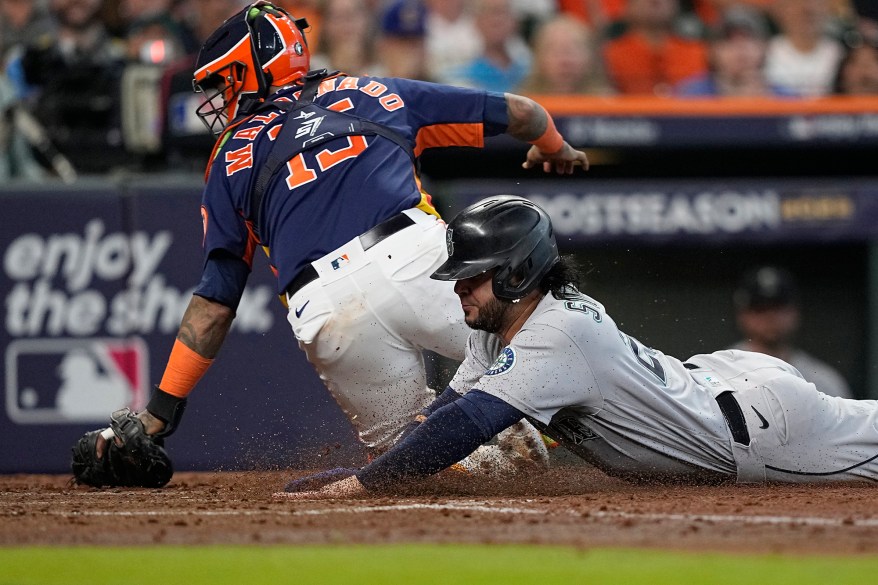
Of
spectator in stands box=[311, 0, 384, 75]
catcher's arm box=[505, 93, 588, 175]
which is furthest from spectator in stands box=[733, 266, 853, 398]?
catcher's arm box=[505, 93, 588, 175]

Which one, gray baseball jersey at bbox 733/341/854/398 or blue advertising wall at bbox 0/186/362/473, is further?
gray baseball jersey at bbox 733/341/854/398

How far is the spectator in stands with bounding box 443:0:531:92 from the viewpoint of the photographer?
840 cm

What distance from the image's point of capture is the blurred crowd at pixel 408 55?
26.3 ft

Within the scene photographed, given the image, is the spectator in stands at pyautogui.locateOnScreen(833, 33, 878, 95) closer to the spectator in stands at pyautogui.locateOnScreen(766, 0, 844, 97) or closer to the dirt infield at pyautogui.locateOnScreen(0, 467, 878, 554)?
the spectator in stands at pyautogui.locateOnScreen(766, 0, 844, 97)

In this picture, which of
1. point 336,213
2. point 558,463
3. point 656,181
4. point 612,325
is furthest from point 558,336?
point 656,181

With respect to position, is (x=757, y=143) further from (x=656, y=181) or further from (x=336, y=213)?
(x=336, y=213)

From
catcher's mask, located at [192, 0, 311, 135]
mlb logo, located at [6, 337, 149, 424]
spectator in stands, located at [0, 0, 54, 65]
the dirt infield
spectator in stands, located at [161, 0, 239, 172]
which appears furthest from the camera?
spectator in stands, located at [0, 0, 54, 65]

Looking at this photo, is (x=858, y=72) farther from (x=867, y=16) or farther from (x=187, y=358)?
(x=187, y=358)

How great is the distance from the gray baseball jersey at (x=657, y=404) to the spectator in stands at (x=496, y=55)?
3859 mm

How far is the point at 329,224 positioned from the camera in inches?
191

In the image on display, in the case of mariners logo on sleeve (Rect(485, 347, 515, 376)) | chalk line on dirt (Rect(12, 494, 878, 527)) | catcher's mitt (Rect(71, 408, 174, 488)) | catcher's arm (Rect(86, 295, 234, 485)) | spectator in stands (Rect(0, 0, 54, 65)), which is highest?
spectator in stands (Rect(0, 0, 54, 65))

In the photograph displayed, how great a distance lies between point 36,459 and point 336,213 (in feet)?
11.1

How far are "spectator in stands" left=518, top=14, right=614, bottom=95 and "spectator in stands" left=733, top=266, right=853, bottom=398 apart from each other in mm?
1551

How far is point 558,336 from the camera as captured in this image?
13.8 ft
